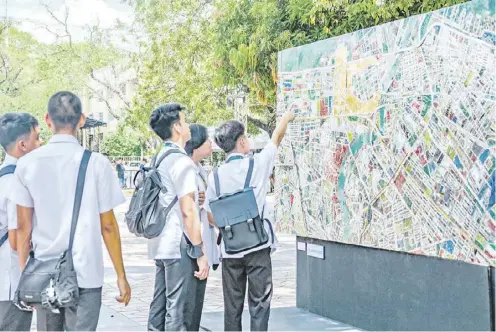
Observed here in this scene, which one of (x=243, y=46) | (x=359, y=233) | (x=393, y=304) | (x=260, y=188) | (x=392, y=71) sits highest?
(x=243, y=46)

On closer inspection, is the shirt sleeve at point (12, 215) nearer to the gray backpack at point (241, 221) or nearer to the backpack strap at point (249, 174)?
the gray backpack at point (241, 221)

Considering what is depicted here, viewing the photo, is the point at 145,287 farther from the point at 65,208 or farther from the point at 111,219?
the point at 65,208

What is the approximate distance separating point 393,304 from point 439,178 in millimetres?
1143

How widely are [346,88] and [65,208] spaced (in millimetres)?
3018

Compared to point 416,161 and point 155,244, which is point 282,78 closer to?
point 416,161

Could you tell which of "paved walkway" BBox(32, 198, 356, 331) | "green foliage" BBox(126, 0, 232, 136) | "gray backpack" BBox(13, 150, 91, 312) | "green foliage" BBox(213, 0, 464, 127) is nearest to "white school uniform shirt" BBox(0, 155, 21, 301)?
"gray backpack" BBox(13, 150, 91, 312)

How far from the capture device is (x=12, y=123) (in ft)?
14.2

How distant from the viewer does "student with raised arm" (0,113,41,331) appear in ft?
13.4

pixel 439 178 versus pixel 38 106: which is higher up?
pixel 38 106

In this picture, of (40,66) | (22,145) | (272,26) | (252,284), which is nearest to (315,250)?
(252,284)

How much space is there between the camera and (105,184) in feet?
12.0

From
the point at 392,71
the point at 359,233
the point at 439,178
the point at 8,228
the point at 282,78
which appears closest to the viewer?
the point at 8,228

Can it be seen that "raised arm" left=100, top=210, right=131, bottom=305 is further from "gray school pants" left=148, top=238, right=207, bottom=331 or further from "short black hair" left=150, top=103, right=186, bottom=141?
"short black hair" left=150, top=103, right=186, bottom=141

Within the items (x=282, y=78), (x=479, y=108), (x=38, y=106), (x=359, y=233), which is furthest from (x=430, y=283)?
(x=38, y=106)
